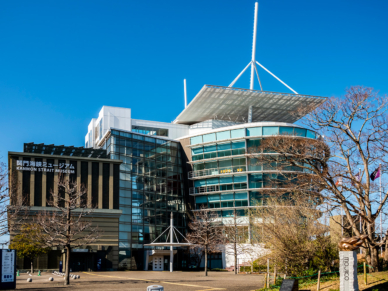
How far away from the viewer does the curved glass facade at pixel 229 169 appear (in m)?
66.4

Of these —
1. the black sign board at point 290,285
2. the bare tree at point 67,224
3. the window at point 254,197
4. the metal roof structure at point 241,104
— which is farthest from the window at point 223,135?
the black sign board at point 290,285

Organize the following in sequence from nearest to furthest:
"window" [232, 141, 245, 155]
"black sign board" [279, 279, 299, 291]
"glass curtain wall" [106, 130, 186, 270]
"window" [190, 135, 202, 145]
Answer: "black sign board" [279, 279, 299, 291] → "glass curtain wall" [106, 130, 186, 270] → "window" [232, 141, 245, 155] → "window" [190, 135, 202, 145]

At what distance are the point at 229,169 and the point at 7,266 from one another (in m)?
46.1

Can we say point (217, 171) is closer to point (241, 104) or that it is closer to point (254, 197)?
point (254, 197)

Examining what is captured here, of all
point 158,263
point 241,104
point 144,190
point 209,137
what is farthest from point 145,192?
point 241,104

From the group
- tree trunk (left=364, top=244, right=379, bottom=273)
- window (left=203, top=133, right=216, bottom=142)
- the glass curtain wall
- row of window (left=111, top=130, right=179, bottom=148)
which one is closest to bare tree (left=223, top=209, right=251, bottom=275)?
the glass curtain wall

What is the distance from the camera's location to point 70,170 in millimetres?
58875

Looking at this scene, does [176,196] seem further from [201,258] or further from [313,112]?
[313,112]

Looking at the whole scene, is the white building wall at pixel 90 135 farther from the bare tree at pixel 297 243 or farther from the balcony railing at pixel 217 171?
the bare tree at pixel 297 243

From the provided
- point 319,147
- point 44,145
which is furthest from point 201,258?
point 319,147

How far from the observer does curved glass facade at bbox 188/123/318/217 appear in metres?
66.4

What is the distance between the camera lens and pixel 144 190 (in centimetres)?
6812

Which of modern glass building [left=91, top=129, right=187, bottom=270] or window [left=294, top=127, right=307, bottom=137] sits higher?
window [left=294, top=127, right=307, bottom=137]

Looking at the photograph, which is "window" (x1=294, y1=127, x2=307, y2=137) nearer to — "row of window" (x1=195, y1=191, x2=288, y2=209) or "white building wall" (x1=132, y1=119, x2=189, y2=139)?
"row of window" (x1=195, y1=191, x2=288, y2=209)
